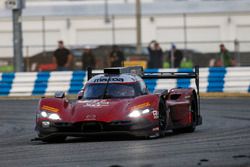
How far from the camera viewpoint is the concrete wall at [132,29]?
158 feet

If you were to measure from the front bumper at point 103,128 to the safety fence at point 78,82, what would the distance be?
1232 centimetres

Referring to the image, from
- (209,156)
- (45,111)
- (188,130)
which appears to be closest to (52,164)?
(209,156)

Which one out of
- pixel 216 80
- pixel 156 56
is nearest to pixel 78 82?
pixel 216 80

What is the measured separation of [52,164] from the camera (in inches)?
426

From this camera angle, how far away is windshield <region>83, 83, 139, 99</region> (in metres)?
14.7

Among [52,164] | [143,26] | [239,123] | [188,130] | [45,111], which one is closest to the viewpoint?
[52,164]

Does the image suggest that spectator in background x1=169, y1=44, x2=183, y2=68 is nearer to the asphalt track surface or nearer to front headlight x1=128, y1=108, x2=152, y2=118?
the asphalt track surface

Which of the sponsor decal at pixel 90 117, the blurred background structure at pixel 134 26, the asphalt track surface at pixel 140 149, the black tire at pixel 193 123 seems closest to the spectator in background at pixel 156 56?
the blurred background structure at pixel 134 26

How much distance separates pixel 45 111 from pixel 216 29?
115 ft

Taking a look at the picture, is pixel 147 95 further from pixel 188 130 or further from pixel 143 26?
pixel 143 26

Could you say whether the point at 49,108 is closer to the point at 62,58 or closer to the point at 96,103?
the point at 96,103

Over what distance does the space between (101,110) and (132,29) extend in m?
36.8

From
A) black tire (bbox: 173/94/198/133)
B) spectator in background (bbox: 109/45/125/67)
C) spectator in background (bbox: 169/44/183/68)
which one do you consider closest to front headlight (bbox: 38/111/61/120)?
black tire (bbox: 173/94/198/133)

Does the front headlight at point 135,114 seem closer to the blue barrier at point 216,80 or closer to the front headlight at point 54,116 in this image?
the front headlight at point 54,116
